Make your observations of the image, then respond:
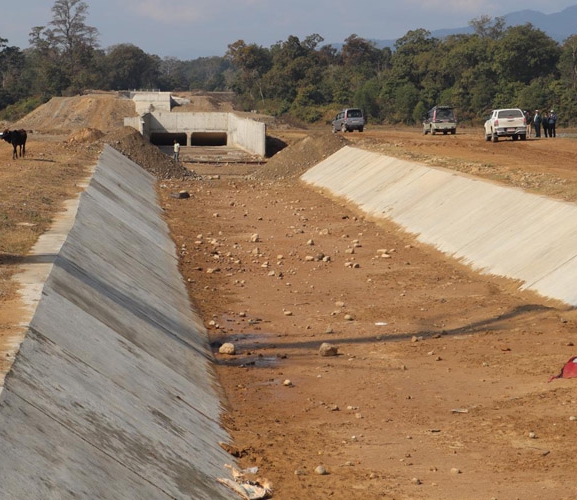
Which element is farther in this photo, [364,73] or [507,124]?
[364,73]

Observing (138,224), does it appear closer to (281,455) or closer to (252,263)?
(252,263)

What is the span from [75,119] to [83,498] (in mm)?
77874

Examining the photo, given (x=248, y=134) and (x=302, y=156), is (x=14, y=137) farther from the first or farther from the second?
(x=248, y=134)

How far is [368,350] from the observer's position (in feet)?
48.7

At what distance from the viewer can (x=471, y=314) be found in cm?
1650

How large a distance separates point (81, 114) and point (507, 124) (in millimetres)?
45384

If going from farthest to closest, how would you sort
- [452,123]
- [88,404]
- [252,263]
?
[452,123], [252,263], [88,404]

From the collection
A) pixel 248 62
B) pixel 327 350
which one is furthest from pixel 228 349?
pixel 248 62

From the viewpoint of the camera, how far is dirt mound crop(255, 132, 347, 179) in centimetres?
4547

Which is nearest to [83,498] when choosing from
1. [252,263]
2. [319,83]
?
[252,263]

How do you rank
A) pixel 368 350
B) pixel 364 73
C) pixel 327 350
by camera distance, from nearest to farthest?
pixel 327 350 < pixel 368 350 < pixel 364 73

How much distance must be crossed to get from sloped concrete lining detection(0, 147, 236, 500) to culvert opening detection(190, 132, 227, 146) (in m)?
55.1

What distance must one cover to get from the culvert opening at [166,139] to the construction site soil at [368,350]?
39219 mm

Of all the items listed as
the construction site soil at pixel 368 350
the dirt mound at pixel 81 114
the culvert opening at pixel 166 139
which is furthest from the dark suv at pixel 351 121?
the construction site soil at pixel 368 350
